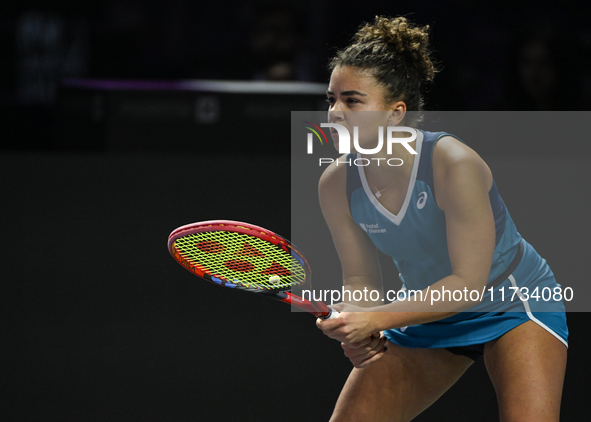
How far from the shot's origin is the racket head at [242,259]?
5.11 ft

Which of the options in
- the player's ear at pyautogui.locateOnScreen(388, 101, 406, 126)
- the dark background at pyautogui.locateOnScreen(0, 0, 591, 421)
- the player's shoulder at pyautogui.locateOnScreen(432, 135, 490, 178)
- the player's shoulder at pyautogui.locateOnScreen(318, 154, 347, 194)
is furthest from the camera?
the dark background at pyautogui.locateOnScreen(0, 0, 591, 421)

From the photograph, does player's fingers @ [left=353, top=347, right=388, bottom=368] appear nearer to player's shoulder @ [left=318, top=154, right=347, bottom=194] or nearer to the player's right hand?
the player's right hand

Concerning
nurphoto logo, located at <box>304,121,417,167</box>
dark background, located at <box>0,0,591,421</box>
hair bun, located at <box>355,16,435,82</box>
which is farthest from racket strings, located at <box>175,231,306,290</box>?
dark background, located at <box>0,0,591,421</box>

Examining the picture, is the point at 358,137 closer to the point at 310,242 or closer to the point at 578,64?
the point at 310,242

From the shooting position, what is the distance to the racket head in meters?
1.56

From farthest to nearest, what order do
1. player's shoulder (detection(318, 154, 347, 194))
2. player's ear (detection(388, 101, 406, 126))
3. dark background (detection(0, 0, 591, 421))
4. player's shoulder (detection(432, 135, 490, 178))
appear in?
dark background (detection(0, 0, 591, 421)) → player's shoulder (detection(318, 154, 347, 194)) → player's ear (detection(388, 101, 406, 126)) → player's shoulder (detection(432, 135, 490, 178))

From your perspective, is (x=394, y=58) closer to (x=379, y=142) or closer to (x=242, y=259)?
(x=379, y=142)

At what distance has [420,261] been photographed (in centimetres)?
157

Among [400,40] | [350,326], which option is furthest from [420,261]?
[400,40]

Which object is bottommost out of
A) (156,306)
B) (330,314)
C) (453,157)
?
(156,306)

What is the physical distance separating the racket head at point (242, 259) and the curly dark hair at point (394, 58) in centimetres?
40

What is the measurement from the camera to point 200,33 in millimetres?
5059

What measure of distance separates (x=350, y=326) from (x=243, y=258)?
1.14ft

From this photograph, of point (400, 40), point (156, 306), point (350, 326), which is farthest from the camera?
point (156, 306)
